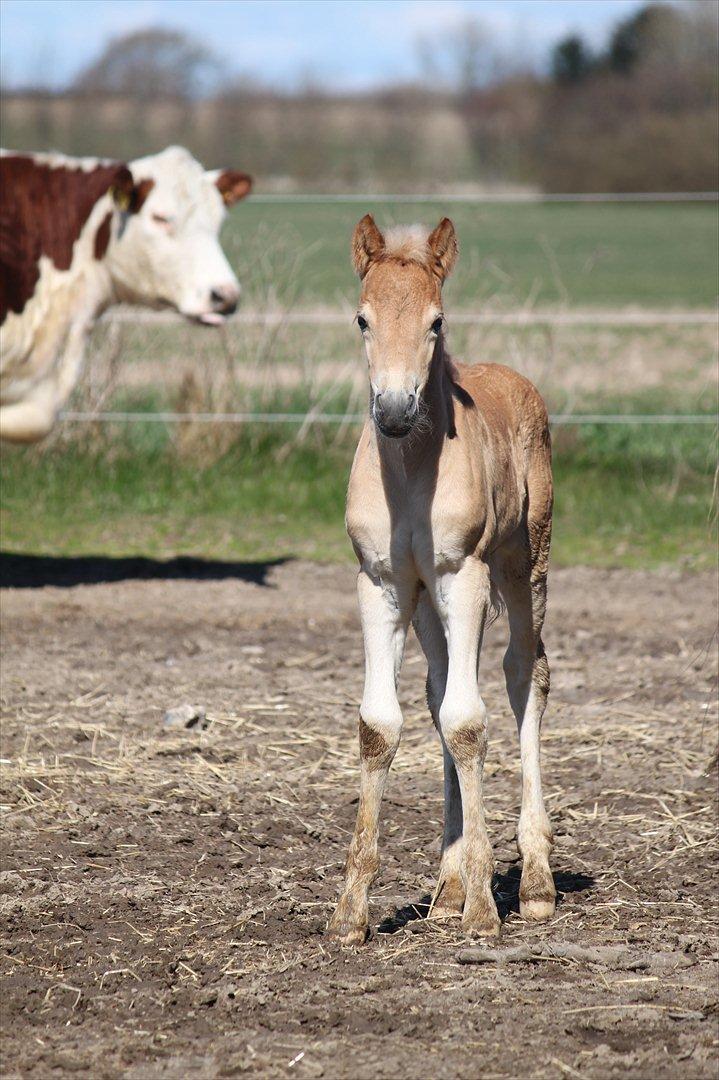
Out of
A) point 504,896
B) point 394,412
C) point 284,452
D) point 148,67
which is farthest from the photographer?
point 148,67

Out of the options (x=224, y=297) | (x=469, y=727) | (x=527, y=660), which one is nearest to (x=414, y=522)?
(x=469, y=727)

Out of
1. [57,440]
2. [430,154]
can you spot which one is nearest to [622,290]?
[430,154]

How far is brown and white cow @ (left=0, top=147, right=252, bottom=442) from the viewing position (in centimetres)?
789

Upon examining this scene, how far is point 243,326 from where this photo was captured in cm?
1018

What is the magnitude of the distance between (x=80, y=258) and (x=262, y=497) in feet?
6.90

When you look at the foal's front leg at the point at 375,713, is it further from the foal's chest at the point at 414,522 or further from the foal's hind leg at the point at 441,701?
the foal's hind leg at the point at 441,701

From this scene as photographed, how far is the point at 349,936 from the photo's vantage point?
376 centimetres

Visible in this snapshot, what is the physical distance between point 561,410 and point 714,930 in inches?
268

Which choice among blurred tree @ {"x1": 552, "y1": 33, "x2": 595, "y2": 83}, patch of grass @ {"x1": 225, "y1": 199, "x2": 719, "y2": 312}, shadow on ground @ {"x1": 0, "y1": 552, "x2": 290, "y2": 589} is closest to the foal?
shadow on ground @ {"x1": 0, "y1": 552, "x2": 290, "y2": 589}

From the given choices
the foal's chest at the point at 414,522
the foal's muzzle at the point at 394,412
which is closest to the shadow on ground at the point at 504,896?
the foal's chest at the point at 414,522

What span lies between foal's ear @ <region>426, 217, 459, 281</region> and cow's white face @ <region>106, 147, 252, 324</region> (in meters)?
4.36

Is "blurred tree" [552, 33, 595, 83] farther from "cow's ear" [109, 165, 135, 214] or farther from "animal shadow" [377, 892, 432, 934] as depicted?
"animal shadow" [377, 892, 432, 934]

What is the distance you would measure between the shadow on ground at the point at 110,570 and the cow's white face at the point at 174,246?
56.1 inches

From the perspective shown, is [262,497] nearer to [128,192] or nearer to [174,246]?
[174,246]
